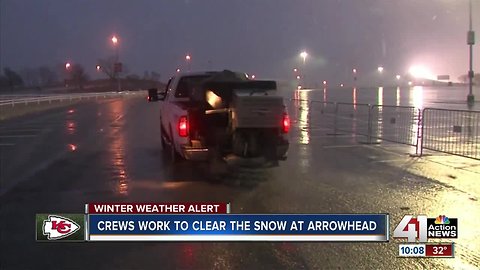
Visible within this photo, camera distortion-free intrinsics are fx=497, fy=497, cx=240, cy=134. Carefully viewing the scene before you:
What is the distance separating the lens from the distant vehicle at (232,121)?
8156 mm

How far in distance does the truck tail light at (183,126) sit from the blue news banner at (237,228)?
12.8 feet

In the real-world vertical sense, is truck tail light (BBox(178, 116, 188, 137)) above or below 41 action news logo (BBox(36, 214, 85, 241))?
above

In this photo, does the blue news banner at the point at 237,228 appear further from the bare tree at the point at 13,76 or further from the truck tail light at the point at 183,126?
the bare tree at the point at 13,76

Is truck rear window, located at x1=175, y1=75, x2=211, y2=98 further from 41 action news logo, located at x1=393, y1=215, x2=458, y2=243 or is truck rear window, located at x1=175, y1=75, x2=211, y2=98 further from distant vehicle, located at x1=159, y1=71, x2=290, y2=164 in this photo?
41 action news logo, located at x1=393, y1=215, x2=458, y2=243

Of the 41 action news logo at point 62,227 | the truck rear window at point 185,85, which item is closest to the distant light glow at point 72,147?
the truck rear window at point 185,85

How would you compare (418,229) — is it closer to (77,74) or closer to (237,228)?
(237,228)

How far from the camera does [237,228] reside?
520 cm

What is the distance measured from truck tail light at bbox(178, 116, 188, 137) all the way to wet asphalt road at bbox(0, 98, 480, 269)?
874 mm

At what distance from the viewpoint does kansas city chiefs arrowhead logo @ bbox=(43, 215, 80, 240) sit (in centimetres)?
520

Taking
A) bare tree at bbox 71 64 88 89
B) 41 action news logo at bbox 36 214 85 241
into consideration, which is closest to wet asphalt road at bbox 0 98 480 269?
41 action news logo at bbox 36 214 85 241

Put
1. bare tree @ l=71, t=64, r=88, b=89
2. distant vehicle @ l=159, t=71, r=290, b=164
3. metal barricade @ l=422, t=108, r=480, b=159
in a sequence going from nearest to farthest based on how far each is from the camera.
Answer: distant vehicle @ l=159, t=71, r=290, b=164, metal barricade @ l=422, t=108, r=480, b=159, bare tree @ l=71, t=64, r=88, b=89

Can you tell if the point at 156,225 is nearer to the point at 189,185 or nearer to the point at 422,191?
the point at 189,185

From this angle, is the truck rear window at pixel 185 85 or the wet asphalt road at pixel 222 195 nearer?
the wet asphalt road at pixel 222 195

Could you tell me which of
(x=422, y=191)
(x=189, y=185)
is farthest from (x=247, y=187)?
(x=422, y=191)
